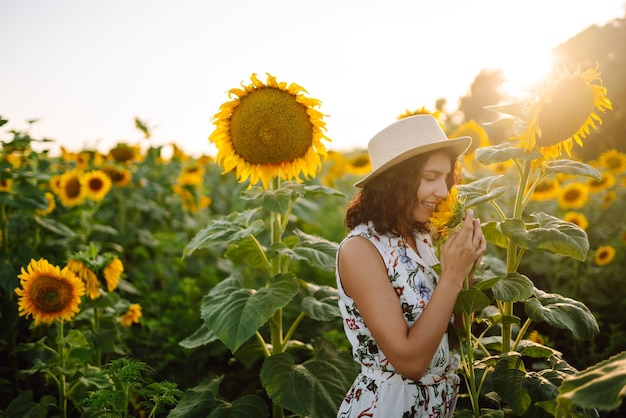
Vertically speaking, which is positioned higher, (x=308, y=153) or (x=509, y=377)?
(x=308, y=153)

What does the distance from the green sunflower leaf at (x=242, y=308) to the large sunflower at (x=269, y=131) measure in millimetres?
503

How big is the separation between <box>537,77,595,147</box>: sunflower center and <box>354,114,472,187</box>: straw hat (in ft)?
0.90

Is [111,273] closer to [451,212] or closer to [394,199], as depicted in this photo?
[394,199]

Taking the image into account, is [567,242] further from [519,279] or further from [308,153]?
[308,153]

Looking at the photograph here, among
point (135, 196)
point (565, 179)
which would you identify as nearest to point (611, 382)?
point (135, 196)

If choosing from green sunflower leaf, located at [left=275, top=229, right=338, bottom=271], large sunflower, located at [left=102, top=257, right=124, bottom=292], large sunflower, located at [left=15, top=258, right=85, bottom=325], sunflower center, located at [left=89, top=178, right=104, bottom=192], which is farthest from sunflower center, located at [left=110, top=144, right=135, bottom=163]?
green sunflower leaf, located at [left=275, top=229, right=338, bottom=271]

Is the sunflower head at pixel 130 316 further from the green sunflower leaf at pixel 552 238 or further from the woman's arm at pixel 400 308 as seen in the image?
the green sunflower leaf at pixel 552 238

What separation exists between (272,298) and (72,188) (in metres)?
2.95

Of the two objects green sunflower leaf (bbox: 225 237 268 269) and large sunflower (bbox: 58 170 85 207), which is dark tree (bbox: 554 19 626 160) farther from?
green sunflower leaf (bbox: 225 237 268 269)

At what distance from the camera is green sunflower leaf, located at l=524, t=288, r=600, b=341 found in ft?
5.59

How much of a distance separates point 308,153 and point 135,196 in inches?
Result: 117

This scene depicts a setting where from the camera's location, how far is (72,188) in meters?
4.28

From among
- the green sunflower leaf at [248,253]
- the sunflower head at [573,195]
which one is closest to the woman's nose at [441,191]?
the green sunflower leaf at [248,253]

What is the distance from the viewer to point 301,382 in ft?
6.81
